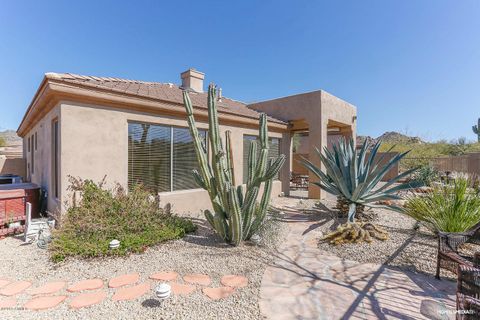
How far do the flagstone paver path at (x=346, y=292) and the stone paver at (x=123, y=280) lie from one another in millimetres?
2162

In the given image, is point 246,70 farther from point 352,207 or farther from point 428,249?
point 428,249

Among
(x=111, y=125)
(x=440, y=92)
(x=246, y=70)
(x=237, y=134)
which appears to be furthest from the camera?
(x=246, y=70)

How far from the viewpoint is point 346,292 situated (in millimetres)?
3312

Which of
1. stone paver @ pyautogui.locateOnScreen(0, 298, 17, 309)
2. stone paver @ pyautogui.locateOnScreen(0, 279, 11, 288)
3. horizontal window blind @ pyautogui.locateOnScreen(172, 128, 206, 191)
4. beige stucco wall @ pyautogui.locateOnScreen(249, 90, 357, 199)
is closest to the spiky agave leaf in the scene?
beige stucco wall @ pyautogui.locateOnScreen(249, 90, 357, 199)

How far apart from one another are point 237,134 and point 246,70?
29.8 ft

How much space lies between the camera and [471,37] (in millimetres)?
9000

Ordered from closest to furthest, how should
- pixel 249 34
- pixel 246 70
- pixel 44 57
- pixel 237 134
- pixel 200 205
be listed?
pixel 200 205 < pixel 237 134 < pixel 44 57 < pixel 249 34 < pixel 246 70

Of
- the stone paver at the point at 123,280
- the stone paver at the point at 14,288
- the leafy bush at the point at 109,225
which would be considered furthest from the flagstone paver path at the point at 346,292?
the stone paver at the point at 14,288

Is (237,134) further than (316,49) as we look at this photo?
No

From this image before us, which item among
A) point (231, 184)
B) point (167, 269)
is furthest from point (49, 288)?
point (231, 184)

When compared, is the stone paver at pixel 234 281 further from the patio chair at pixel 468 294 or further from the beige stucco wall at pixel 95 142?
the beige stucco wall at pixel 95 142

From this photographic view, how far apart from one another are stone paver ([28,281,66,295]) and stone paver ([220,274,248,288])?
259 cm

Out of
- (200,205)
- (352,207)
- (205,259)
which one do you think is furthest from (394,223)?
(200,205)

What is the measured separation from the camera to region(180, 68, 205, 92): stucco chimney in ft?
42.8
